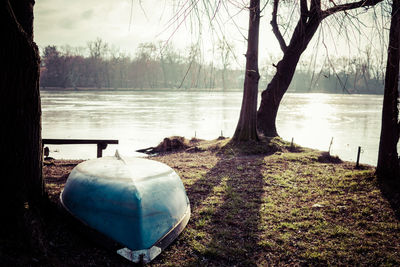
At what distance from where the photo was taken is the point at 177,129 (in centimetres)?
1502

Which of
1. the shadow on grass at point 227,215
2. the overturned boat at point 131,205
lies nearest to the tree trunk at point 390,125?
the shadow on grass at point 227,215

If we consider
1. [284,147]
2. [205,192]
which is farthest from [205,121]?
[205,192]

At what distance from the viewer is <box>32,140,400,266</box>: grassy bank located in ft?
11.3

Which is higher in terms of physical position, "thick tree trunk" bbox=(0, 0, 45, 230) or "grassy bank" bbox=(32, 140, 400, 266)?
"thick tree trunk" bbox=(0, 0, 45, 230)

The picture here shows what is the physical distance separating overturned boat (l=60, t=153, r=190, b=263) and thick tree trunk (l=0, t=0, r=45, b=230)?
0.57 meters

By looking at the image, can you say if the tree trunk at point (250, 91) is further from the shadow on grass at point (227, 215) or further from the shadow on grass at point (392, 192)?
the shadow on grass at point (392, 192)

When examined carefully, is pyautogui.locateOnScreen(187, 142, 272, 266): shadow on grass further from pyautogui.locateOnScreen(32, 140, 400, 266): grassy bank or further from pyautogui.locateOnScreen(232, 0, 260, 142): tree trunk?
pyautogui.locateOnScreen(232, 0, 260, 142): tree trunk

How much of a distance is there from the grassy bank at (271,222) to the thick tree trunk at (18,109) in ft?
1.81

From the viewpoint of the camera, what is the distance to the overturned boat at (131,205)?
10.8ft

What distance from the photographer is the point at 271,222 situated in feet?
14.5

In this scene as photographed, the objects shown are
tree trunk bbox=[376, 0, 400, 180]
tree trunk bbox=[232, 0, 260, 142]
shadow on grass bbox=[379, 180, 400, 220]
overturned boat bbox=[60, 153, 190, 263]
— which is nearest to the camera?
overturned boat bbox=[60, 153, 190, 263]

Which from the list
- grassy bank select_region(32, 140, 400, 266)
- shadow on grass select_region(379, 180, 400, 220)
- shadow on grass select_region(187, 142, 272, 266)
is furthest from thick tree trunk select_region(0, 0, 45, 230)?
shadow on grass select_region(379, 180, 400, 220)

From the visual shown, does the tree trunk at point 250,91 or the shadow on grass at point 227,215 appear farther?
the tree trunk at point 250,91

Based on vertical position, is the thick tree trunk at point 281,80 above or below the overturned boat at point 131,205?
above
